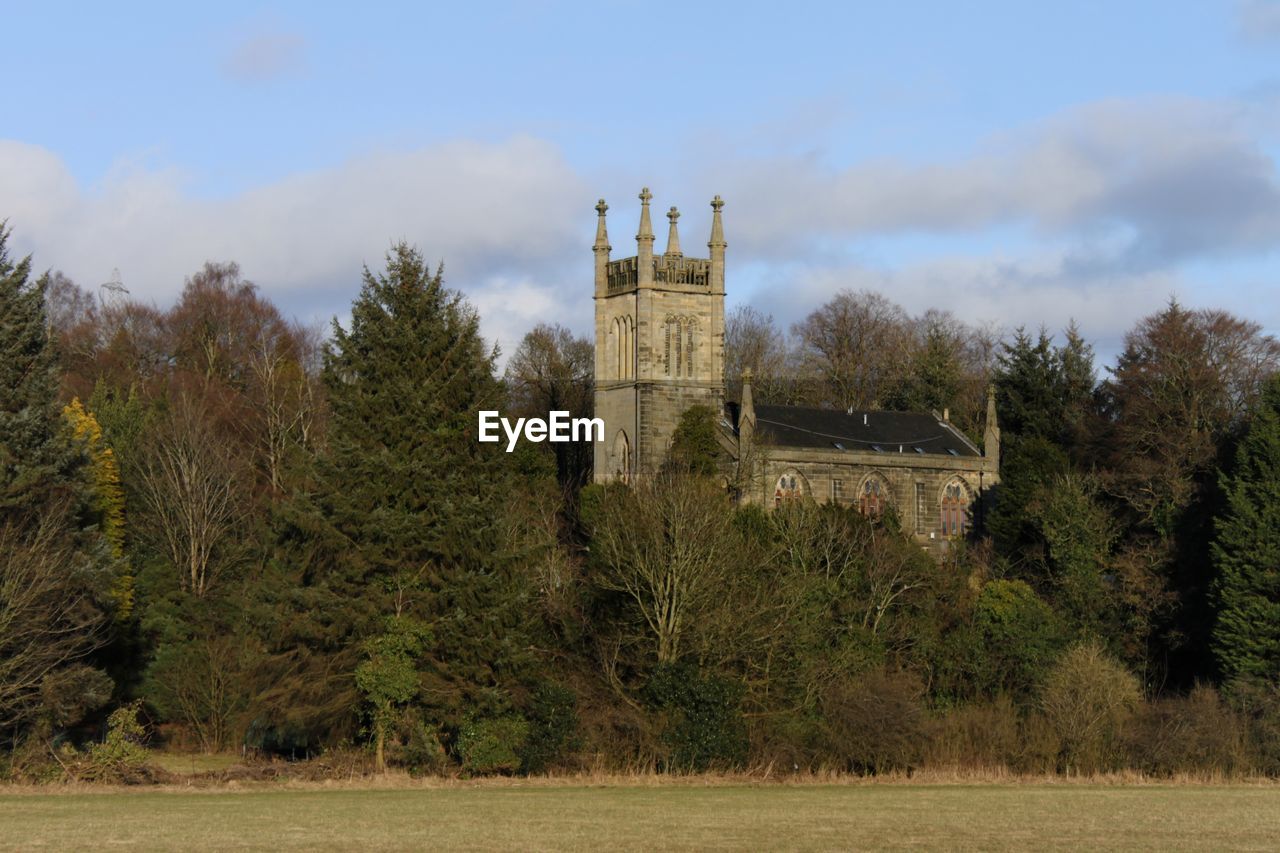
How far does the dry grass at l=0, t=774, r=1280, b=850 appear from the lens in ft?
87.9

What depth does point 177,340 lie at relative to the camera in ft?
285

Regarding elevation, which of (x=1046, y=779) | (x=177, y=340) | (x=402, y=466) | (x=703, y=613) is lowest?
(x=1046, y=779)

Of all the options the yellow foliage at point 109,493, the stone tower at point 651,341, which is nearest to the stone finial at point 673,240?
the stone tower at point 651,341

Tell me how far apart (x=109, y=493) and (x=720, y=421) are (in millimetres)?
22780

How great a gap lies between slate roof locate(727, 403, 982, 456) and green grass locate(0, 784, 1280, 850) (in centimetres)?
3601

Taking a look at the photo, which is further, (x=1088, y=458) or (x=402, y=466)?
(x=1088, y=458)

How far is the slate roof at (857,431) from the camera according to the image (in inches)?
2891

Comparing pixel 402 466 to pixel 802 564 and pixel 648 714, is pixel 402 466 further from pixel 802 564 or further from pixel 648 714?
pixel 802 564

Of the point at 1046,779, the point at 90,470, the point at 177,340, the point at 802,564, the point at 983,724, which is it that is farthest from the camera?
the point at 177,340

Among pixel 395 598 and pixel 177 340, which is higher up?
pixel 177 340

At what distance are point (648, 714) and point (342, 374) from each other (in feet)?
32.5

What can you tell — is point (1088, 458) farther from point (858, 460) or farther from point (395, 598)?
point (395, 598)

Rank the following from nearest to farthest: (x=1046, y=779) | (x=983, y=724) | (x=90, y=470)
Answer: (x=1046, y=779) → (x=983, y=724) → (x=90, y=470)

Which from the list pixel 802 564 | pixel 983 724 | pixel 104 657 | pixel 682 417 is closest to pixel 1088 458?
pixel 682 417
